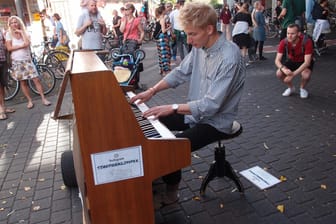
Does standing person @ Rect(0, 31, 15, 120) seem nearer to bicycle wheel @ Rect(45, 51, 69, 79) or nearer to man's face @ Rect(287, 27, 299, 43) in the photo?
bicycle wheel @ Rect(45, 51, 69, 79)

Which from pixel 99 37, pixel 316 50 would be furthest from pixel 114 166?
pixel 316 50

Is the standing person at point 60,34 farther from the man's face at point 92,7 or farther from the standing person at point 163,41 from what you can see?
the man's face at point 92,7

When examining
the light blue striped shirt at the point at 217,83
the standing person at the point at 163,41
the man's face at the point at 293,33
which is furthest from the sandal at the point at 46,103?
the man's face at the point at 293,33

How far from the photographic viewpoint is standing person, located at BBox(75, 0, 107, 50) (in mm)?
6012

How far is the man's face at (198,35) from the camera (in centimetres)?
239

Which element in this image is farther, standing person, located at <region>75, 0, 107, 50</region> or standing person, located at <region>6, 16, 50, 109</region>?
standing person, located at <region>75, 0, 107, 50</region>

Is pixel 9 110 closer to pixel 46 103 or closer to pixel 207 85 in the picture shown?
pixel 46 103

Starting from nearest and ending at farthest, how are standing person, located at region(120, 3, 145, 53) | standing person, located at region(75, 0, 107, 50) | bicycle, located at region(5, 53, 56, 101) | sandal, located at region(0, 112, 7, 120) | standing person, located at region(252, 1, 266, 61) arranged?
1. sandal, located at region(0, 112, 7, 120)
2. standing person, located at region(75, 0, 107, 50)
3. bicycle, located at region(5, 53, 56, 101)
4. standing person, located at region(120, 3, 145, 53)
5. standing person, located at region(252, 1, 266, 61)

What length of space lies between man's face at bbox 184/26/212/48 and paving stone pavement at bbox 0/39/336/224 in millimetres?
1390

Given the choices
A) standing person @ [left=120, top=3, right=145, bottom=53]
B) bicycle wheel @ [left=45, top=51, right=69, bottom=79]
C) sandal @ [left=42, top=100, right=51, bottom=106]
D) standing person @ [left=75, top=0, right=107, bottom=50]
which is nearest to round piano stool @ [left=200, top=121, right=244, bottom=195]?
standing person @ [left=75, top=0, right=107, bottom=50]

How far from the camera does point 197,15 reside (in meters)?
2.32

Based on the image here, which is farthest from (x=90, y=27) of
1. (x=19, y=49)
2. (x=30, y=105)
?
(x=30, y=105)

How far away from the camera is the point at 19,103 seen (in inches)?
268

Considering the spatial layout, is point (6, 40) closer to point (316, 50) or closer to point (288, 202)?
point (288, 202)
